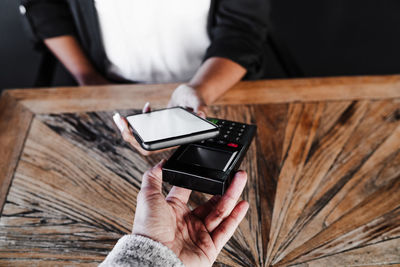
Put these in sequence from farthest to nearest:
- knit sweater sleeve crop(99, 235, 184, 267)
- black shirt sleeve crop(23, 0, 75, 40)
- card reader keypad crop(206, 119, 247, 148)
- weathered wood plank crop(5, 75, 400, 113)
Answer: black shirt sleeve crop(23, 0, 75, 40), weathered wood plank crop(5, 75, 400, 113), card reader keypad crop(206, 119, 247, 148), knit sweater sleeve crop(99, 235, 184, 267)

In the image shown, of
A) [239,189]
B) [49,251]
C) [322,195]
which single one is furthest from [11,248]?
[322,195]

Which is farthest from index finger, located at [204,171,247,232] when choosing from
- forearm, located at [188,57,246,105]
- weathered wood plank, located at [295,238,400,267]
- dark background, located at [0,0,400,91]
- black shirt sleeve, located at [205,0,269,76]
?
dark background, located at [0,0,400,91]

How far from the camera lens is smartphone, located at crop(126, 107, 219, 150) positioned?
0.40 metres

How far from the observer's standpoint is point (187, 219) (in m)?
0.41

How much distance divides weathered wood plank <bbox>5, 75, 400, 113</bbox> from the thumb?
231 millimetres

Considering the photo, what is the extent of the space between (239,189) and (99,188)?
20cm

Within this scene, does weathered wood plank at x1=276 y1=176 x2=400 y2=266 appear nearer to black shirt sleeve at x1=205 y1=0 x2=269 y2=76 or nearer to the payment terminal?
the payment terminal

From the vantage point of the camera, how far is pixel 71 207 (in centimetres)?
43

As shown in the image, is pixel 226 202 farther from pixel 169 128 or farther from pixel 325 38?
pixel 325 38

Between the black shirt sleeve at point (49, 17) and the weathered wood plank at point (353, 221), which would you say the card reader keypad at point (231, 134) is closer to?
the weathered wood plank at point (353, 221)

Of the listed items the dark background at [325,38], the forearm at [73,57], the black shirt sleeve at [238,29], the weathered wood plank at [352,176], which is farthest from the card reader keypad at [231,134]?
the dark background at [325,38]

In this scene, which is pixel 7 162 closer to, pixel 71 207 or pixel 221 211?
pixel 71 207

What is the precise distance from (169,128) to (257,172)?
0.48 ft

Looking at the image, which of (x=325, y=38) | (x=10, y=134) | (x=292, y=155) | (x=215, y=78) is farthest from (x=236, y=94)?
(x=325, y=38)
